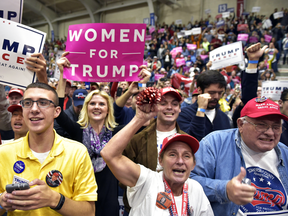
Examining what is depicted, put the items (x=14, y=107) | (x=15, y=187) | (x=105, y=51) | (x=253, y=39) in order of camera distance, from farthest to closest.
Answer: (x=253, y=39) → (x=105, y=51) → (x=14, y=107) → (x=15, y=187)

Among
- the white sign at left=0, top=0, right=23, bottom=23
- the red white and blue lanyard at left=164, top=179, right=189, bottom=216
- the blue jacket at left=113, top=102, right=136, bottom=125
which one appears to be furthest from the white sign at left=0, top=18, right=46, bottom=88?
the red white and blue lanyard at left=164, top=179, right=189, bottom=216

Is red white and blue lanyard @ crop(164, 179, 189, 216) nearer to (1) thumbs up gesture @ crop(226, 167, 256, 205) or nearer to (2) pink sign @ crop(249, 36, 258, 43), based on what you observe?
(1) thumbs up gesture @ crop(226, 167, 256, 205)

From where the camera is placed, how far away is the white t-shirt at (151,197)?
1458 mm

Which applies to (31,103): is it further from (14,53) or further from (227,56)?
(227,56)

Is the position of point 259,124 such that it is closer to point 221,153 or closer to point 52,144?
point 221,153

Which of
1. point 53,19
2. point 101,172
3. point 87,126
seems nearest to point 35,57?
point 87,126

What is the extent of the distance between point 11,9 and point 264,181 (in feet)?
9.85

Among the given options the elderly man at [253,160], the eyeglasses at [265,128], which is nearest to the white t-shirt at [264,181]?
the elderly man at [253,160]

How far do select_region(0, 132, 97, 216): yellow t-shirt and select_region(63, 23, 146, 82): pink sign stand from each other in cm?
130

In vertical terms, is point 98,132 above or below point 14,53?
below

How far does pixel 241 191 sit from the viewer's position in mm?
1339

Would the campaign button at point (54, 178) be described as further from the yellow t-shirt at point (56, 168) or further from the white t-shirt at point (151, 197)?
the white t-shirt at point (151, 197)

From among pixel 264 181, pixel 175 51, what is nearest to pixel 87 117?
pixel 264 181

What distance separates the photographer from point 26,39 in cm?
235
